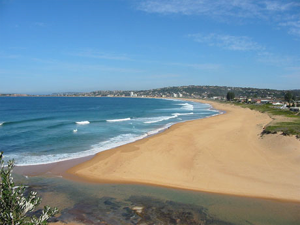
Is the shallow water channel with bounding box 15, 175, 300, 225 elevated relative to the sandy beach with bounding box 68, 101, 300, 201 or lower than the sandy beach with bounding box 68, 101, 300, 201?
lower

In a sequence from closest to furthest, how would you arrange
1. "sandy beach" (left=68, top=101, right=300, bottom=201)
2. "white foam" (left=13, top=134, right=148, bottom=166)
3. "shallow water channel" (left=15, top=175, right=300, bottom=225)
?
"shallow water channel" (left=15, top=175, right=300, bottom=225) < "sandy beach" (left=68, top=101, right=300, bottom=201) < "white foam" (left=13, top=134, right=148, bottom=166)

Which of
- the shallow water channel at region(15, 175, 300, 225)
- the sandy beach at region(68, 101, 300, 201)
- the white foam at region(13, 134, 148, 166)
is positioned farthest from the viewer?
the white foam at region(13, 134, 148, 166)

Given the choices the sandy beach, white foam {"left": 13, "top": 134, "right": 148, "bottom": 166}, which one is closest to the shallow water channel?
the sandy beach

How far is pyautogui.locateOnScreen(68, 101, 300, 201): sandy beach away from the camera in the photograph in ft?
36.7

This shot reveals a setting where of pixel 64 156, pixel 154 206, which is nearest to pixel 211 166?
pixel 154 206

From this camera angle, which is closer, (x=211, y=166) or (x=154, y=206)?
(x=154, y=206)

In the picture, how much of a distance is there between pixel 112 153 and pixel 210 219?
10.3 meters

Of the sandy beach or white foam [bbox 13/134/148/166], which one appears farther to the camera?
white foam [bbox 13/134/148/166]

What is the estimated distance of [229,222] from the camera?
803 cm

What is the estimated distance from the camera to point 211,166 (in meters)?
13.9

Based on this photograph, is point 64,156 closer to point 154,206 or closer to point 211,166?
point 154,206

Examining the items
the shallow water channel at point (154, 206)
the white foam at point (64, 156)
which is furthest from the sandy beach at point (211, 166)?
the white foam at point (64, 156)

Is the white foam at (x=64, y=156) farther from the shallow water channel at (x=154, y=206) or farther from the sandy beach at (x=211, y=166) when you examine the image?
the shallow water channel at (x=154, y=206)

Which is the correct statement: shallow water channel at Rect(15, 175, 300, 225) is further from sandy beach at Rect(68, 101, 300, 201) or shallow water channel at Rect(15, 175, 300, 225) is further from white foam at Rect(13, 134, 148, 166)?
white foam at Rect(13, 134, 148, 166)
